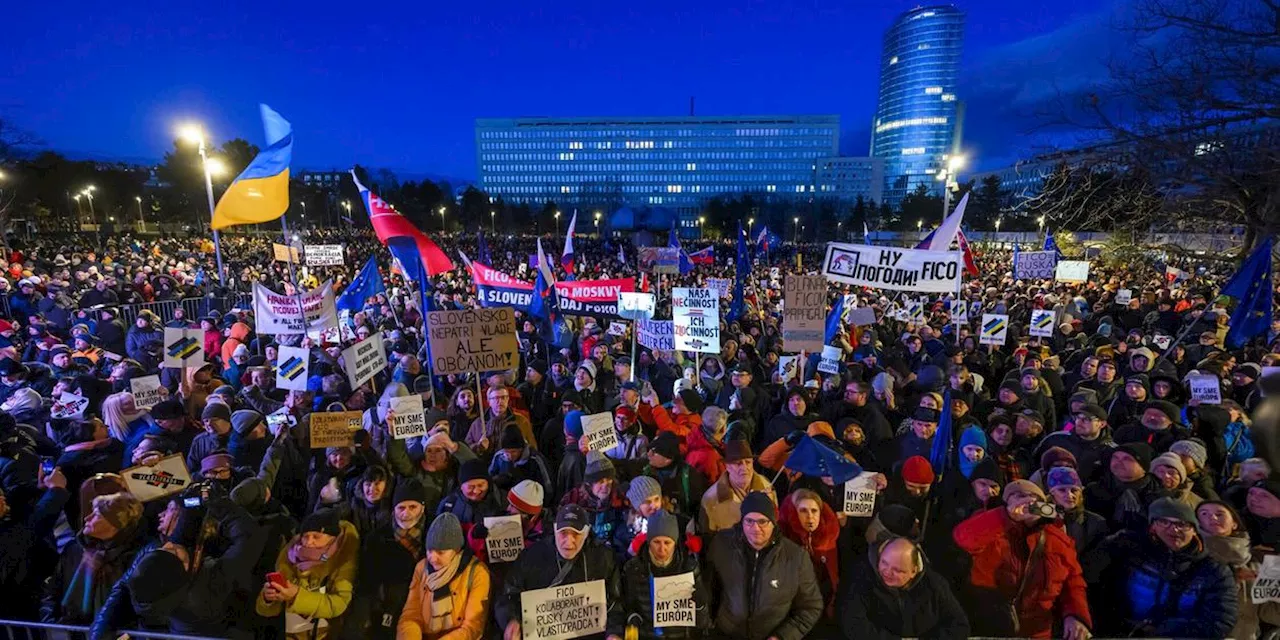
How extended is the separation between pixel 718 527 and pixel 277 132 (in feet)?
Answer: 24.9

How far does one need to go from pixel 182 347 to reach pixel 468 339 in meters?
3.75

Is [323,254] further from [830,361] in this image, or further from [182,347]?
[830,361]

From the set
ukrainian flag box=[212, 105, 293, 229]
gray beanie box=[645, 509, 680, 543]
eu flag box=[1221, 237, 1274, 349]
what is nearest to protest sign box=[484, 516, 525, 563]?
gray beanie box=[645, 509, 680, 543]

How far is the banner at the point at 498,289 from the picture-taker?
777cm

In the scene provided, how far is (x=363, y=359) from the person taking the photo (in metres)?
6.13

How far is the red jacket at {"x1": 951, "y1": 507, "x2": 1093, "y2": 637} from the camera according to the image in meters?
3.15

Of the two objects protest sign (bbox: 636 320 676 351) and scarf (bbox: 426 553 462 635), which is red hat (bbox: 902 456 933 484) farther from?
protest sign (bbox: 636 320 676 351)

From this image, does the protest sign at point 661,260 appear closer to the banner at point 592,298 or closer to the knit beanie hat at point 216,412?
the banner at point 592,298

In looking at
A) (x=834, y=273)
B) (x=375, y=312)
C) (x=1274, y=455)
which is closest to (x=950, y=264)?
(x=834, y=273)

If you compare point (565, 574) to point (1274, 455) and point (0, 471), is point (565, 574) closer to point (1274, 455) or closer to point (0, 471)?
point (0, 471)

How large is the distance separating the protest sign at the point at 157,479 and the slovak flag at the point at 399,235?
14.2 feet

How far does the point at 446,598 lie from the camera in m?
3.10

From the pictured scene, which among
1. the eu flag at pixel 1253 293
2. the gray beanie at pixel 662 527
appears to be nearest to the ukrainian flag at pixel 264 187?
the gray beanie at pixel 662 527

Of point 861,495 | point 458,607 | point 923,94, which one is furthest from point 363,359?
point 923,94
